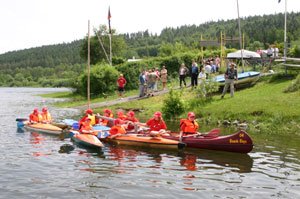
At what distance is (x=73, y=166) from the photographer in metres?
14.0

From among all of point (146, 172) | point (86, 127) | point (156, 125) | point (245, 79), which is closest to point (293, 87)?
point (245, 79)

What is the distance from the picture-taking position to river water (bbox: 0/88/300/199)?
35.7 feet

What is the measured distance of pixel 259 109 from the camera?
75.5 ft

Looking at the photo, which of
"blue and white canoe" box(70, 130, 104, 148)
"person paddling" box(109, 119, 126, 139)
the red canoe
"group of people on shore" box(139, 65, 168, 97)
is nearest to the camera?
the red canoe

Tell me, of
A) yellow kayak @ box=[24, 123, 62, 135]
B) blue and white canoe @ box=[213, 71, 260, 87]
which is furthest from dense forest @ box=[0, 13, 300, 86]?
yellow kayak @ box=[24, 123, 62, 135]

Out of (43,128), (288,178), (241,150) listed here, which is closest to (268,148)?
(241,150)

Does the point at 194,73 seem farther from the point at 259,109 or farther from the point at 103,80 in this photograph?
the point at 103,80

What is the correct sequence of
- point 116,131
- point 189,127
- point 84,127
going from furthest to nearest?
1. point 84,127
2. point 116,131
3. point 189,127

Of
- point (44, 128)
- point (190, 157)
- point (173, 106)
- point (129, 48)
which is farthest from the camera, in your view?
point (129, 48)

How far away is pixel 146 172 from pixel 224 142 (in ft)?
14.2

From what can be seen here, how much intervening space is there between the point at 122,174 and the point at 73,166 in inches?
83.3

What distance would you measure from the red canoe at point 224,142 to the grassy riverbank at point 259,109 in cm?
539

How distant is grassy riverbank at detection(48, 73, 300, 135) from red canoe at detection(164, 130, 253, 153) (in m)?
5.39

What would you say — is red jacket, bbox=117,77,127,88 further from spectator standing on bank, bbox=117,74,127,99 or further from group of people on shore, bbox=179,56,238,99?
group of people on shore, bbox=179,56,238,99
